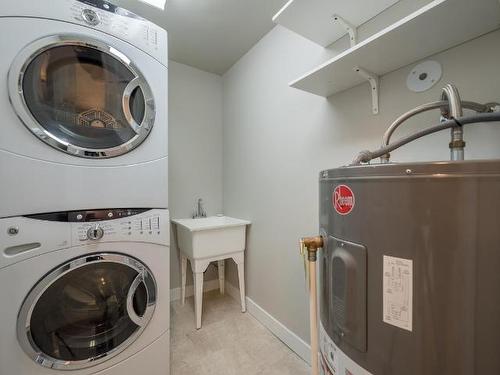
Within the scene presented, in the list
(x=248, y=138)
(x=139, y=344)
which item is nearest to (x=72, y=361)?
(x=139, y=344)

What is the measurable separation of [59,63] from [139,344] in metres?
1.27

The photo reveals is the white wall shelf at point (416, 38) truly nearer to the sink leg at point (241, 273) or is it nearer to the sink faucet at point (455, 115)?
the sink faucet at point (455, 115)

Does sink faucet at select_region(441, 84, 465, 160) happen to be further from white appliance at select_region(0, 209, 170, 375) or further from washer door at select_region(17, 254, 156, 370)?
washer door at select_region(17, 254, 156, 370)

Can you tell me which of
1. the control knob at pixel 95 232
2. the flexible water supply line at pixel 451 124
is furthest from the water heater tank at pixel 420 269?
the control knob at pixel 95 232

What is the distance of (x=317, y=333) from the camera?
0.72m

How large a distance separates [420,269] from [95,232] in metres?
1.10

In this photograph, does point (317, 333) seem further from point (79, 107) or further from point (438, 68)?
point (79, 107)

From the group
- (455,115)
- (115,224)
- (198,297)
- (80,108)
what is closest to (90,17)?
(80,108)

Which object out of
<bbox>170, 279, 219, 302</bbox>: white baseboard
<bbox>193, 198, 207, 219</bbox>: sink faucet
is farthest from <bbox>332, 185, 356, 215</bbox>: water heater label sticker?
<bbox>170, 279, 219, 302</bbox>: white baseboard

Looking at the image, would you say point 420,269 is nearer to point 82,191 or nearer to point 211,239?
point 82,191

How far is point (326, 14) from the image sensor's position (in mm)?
991

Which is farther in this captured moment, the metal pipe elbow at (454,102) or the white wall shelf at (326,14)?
the white wall shelf at (326,14)

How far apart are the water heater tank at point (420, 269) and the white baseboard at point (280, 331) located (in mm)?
944

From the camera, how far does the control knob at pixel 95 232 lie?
0.93 m
